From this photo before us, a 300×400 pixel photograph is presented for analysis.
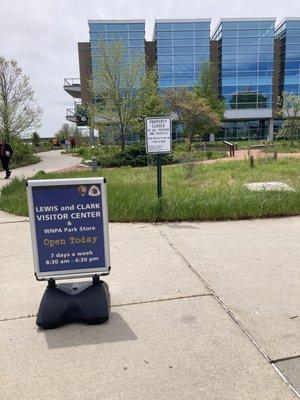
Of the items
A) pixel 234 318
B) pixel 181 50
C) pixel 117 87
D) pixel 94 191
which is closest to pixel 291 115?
pixel 117 87

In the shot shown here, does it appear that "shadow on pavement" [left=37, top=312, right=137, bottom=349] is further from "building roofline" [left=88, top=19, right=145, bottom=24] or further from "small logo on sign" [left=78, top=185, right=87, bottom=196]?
"building roofline" [left=88, top=19, right=145, bottom=24]

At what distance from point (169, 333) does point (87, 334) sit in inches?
27.0

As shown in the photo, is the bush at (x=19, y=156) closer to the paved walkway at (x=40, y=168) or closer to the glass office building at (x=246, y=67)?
the paved walkway at (x=40, y=168)

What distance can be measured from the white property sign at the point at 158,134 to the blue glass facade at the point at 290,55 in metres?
49.9

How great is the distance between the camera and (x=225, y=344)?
2787 millimetres

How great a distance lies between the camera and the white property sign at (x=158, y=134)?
6.67m

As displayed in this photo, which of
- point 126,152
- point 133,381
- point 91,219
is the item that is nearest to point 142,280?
point 91,219

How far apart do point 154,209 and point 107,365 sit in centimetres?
433

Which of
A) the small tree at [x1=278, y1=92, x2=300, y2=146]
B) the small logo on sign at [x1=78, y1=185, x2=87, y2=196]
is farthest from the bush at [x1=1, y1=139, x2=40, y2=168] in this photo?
the small tree at [x1=278, y1=92, x2=300, y2=146]

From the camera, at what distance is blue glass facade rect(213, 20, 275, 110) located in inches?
1911

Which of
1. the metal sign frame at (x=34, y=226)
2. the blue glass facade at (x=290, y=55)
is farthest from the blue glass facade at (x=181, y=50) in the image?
the metal sign frame at (x=34, y=226)

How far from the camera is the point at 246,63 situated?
49406mm

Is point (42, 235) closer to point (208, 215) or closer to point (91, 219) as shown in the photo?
point (91, 219)

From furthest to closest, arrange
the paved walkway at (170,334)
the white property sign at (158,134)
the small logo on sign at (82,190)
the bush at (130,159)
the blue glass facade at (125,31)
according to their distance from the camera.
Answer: the blue glass facade at (125,31) → the bush at (130,159) → the white property sign at (158,134) → the small logo on sign at (82,190) → the paved walkway at (170,334)
